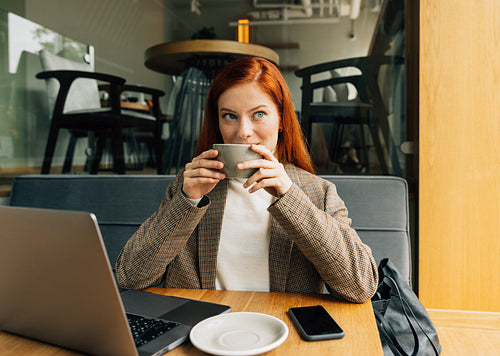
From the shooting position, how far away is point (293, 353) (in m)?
0.50

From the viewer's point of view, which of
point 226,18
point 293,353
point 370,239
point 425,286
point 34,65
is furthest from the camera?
point 34,65

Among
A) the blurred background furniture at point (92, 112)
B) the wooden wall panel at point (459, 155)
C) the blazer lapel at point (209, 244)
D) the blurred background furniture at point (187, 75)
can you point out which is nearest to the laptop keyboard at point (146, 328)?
the blazer lapel at point (209, 244)

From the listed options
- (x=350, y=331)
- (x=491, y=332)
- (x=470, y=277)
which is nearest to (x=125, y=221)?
(x=350, y=331)

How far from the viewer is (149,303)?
0.69 meters

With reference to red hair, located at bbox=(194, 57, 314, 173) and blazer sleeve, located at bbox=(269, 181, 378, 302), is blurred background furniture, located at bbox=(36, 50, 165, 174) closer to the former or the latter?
red hair, located at bbox=(194, 57, 314, 173)

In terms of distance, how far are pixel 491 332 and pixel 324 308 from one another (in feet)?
4.40

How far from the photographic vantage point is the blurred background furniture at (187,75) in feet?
7.23

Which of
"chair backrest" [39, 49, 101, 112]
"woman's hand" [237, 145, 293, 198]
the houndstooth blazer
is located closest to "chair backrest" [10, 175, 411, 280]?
the houndstooth blazer

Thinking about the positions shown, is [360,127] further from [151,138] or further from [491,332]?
[151,138]

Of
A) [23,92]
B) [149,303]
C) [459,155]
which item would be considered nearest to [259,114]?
[149,303]

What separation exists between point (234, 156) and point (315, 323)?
30 cm

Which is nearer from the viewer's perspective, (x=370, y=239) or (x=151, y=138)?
(x=370, y=239)

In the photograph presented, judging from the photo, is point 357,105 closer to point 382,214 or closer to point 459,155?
point 459,155

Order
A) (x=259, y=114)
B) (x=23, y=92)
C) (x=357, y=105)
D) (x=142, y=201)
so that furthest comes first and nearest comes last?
(x=23, y=92) < (x=357, y=105) < (x=142, y=201) < (x=259, y=114)
